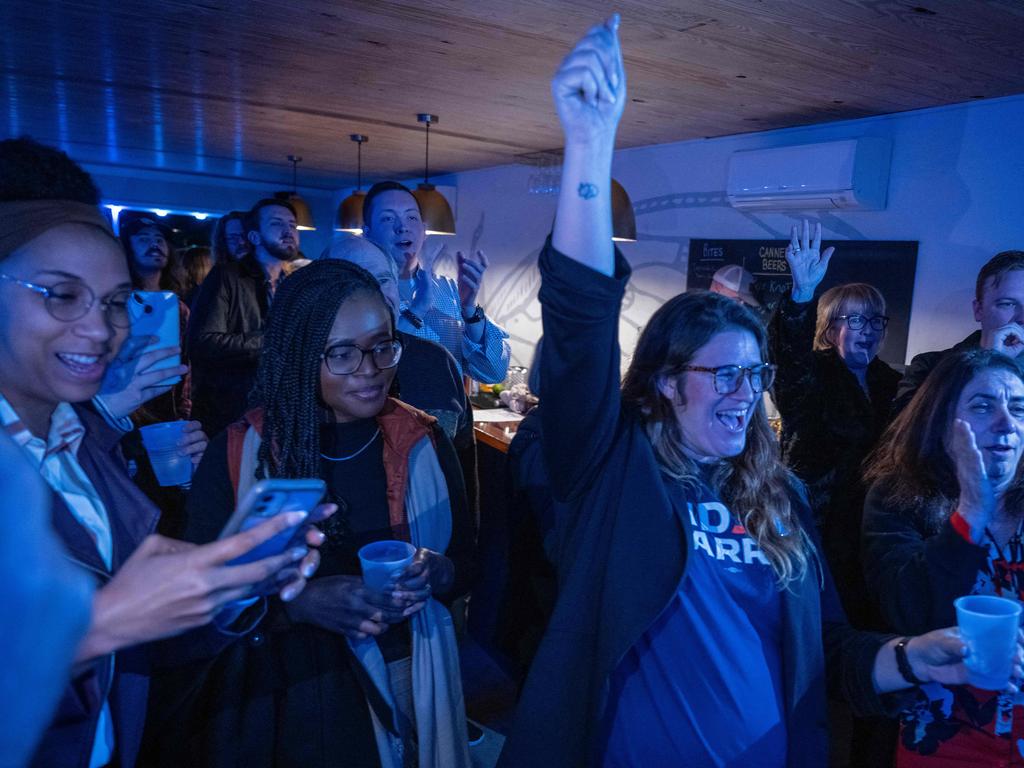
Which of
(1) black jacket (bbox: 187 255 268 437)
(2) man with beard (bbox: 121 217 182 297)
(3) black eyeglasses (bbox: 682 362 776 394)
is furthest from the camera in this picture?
(2) man with beard (bbox: 121 217 182 297)

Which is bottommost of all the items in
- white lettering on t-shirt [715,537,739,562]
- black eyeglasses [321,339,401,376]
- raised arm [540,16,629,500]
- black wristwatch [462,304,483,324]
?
white lettering on t-shirt [715,537,739,562]

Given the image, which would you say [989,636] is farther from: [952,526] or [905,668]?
[952,526]

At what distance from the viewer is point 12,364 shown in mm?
1141

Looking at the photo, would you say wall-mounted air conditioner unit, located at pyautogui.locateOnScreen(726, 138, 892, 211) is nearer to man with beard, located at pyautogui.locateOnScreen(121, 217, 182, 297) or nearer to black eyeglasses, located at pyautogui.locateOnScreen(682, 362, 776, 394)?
black eyeglasses, located at pyautogui.locateOnScreen(682, 362, 776, 394)

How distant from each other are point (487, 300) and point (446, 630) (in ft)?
21.5

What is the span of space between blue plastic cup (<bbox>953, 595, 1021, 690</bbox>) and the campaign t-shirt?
351 millimetres

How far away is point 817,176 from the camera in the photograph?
4.10m

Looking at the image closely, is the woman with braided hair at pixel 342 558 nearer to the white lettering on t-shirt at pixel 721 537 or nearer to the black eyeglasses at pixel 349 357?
the black eyeglasses at pixel 349 357

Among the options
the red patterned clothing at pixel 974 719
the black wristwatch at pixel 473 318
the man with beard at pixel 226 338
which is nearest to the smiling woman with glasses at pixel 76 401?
the red patterned clothing at pixel 974 719

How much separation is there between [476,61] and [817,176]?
2.16 meters

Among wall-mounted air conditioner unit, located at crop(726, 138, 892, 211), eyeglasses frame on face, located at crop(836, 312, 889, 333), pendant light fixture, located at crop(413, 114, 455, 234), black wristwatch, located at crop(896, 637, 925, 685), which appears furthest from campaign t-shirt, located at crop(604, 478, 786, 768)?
pendant light fixture, located at crop(413, 114, 455, 234)

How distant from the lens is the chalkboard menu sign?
3973mm

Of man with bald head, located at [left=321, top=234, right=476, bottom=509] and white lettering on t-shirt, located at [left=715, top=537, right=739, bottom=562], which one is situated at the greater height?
man with bald head, located at [left=321, top=234, right=476, bottom=509]

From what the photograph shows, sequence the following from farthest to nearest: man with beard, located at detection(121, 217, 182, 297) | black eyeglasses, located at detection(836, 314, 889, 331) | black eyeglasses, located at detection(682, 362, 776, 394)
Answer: man with beard, located at detection(121, 217, 182, 297) → black eyeglasses, located at detection(836, 314, 889, 331) → black eyeglasses, located at detection(682, 362, 776, 394)
